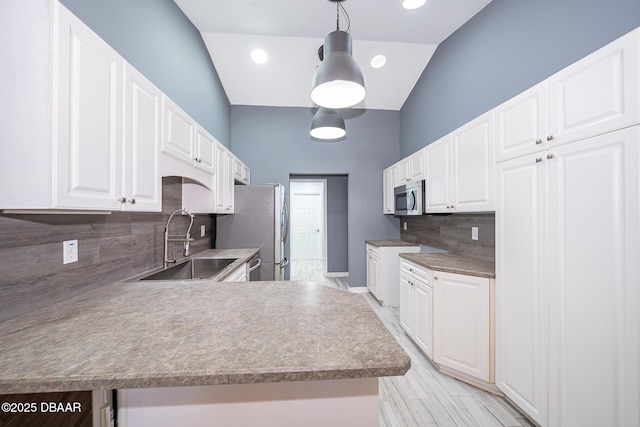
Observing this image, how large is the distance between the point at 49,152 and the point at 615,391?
2482 millimetres

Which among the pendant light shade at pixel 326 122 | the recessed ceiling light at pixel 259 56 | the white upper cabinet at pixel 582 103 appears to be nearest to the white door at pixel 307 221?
the recessed ceiling light at pixel 259 56

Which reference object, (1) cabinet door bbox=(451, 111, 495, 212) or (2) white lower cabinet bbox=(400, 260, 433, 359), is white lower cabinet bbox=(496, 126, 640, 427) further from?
(2) white lower cabinet bbox=(400, 260, 433, 359)

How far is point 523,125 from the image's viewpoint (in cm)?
148

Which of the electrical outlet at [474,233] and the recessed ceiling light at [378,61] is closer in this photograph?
the electrical outlet at [474,233]

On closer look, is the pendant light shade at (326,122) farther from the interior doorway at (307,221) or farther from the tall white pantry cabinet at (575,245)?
the interior doorway at (307,221)

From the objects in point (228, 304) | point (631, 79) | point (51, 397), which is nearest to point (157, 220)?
point (228, 304)

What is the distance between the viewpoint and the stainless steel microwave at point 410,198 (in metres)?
2.76

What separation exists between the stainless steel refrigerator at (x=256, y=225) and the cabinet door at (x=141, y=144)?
1620mm

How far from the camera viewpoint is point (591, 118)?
113 centimetres

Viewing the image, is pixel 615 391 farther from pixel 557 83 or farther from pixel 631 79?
pixel 557 83

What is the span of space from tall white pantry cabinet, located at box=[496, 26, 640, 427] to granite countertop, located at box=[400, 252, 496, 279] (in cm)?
16

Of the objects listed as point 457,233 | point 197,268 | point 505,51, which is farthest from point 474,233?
point 197,268

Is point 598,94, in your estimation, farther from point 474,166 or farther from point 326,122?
point 326,122

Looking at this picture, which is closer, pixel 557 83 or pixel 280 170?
pixel 557 83
